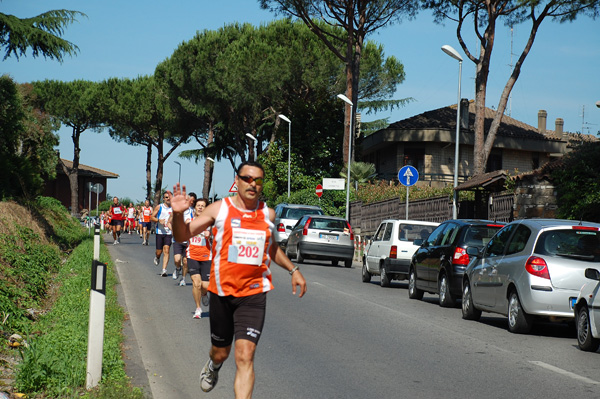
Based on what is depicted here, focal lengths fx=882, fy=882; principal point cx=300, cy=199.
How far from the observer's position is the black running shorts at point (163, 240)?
20.5m

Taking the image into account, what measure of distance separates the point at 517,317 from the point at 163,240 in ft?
38.7

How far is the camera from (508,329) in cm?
1278

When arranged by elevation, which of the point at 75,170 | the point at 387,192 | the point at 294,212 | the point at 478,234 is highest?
the point at 75,170

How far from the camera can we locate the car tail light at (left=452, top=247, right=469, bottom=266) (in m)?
15.2

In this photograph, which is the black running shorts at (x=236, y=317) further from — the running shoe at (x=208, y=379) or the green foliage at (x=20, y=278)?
the green foliage at (x=20, y=278)

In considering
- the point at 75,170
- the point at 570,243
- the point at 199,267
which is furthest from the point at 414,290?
the point at 75,170

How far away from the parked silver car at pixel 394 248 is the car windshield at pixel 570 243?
24.3 feet

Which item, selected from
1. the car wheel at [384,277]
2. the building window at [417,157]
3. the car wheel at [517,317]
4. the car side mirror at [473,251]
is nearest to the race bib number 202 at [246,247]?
the car wheel at [517,317]

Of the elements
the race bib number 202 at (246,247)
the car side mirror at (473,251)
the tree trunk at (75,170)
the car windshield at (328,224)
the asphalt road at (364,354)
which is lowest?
the asphalt road at (364,354)

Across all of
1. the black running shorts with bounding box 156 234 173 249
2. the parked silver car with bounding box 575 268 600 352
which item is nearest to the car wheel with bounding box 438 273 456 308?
the parked silver car with bounding box 575 268 600 352

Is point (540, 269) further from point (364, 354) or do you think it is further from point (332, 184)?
point (332, 184)

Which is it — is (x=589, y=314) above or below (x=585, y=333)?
above

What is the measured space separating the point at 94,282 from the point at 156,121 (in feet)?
209

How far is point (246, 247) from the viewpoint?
6.09 metres
